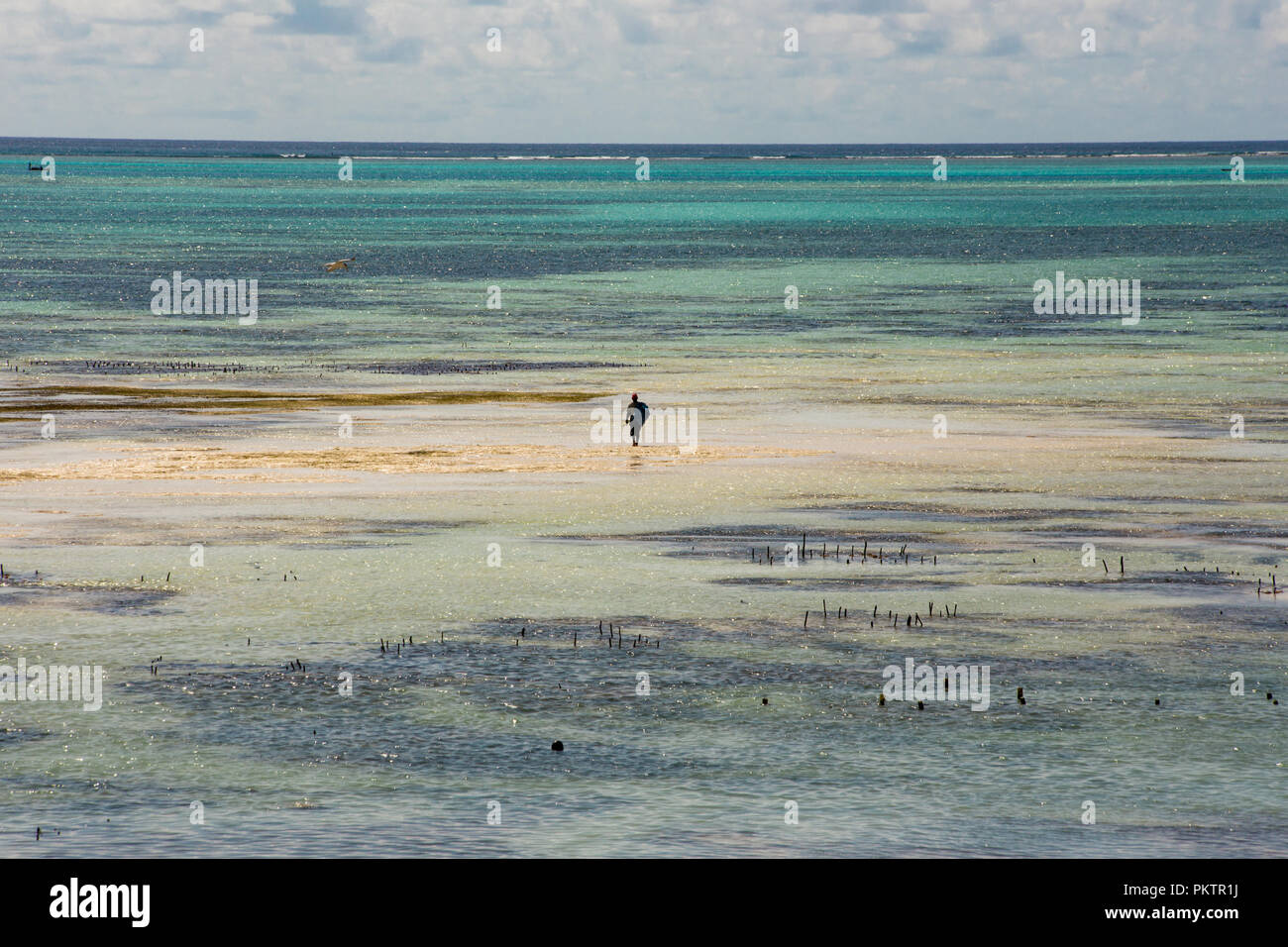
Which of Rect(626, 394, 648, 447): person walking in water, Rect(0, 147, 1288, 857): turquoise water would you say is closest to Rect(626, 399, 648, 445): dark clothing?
Rect(626, 394, 648, 447): person walking in water

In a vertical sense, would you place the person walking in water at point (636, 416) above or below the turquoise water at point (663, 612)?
above

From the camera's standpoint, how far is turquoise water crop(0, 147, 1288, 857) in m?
18.3

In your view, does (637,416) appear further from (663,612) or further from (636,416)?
(663,612)

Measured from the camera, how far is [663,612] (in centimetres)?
2573

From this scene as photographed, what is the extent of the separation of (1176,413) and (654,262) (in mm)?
76242

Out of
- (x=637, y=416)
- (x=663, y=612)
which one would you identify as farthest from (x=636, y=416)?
(x=663, y=612)

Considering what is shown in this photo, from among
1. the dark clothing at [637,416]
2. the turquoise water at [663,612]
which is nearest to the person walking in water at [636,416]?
the dark clothing at [637,416]

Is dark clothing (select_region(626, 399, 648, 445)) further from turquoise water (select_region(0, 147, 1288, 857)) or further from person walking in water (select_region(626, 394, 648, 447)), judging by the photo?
turquoise water (select_region(0, 147, 1288, 857))

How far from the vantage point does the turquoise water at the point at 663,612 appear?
1830cm

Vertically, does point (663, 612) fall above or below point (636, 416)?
below

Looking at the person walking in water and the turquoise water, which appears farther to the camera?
the person walking in water

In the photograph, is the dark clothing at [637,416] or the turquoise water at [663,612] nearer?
the turquoise water at [663,612]

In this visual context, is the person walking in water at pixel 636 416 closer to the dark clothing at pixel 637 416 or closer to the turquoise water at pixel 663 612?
the dark clothing at pixel 637 416
